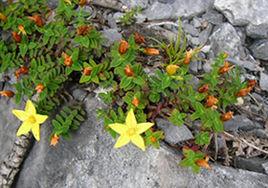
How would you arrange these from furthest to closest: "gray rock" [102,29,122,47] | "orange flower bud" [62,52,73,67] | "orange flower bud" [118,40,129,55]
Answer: "gray rock" [102,29,122,47], "orange flower bud" [62,52,73,67], "orange flower bud" [118,40,129,55]

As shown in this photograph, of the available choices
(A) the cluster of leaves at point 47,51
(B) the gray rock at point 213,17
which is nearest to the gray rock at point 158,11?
(B) the gray rock at point 213,17

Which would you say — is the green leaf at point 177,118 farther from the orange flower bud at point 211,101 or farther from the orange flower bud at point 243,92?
the orange flower bud at point 243,92

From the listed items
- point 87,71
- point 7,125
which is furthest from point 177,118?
point 7,125

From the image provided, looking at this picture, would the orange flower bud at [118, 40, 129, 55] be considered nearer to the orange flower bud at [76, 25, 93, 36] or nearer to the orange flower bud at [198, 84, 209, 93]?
the orange flower bud at [76, 25, 93, 36]

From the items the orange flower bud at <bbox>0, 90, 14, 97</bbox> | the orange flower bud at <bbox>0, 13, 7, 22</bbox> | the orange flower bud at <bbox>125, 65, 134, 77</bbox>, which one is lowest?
the orange flower bud at <bbox>0, 90, 14, 97</bbox>

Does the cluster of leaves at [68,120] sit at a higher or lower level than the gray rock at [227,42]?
lower

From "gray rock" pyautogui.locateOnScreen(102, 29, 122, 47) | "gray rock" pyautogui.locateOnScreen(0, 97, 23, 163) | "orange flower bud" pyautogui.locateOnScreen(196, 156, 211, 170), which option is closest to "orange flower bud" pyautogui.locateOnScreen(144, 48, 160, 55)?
"gray rock" pyautogui.locateOnScreen(102, 29, 122, 47)

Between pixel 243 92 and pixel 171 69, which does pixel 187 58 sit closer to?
pixel 171 69

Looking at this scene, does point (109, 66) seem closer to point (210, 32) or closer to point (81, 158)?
point (81, 158)
